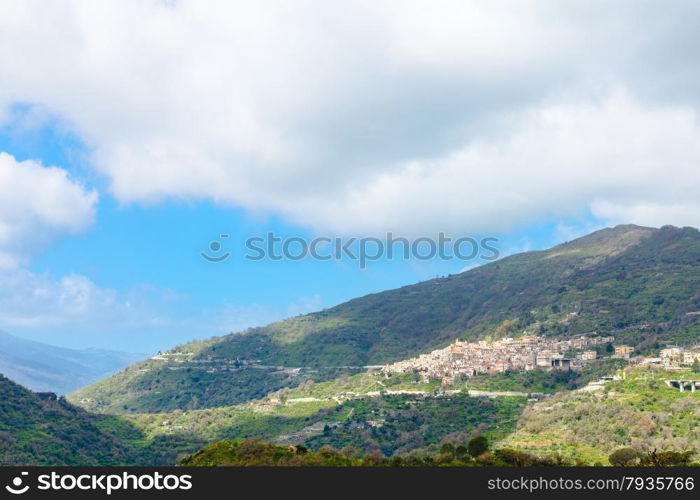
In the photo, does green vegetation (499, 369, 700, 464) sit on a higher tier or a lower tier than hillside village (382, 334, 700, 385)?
lower

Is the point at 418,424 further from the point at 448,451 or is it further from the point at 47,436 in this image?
the point at 47,436

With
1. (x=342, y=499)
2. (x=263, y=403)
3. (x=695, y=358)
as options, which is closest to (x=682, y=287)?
(x=695, y=358)

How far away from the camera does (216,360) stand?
186 meters

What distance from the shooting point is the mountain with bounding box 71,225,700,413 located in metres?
128

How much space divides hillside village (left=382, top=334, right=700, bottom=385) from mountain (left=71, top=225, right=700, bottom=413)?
4.74 metres

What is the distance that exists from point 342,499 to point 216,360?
166 meters

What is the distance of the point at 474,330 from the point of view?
161875mm

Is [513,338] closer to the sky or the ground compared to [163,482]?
closer to the sky

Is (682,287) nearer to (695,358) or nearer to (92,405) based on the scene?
(695,358)

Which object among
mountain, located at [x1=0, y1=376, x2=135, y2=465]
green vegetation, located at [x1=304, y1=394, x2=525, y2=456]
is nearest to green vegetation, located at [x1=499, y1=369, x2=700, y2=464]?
green vegetation, located at [x1=304, y1=394, x2=525, y2=456]

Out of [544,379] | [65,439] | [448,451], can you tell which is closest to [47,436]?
[65,439]

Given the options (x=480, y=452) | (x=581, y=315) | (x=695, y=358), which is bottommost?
(x=480, y=452)

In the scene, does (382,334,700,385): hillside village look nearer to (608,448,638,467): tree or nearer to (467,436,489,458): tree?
(608,448,638,467): tree

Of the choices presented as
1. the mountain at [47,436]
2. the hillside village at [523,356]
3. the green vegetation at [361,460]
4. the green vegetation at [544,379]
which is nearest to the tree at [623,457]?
the green vegetation at [361,460]
